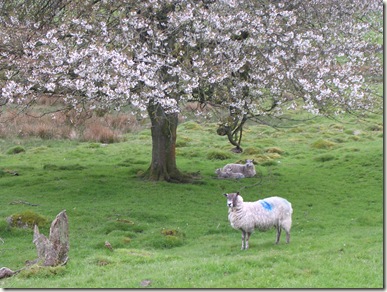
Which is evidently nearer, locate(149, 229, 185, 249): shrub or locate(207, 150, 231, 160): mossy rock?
locate(149, 229, 185, 249): shrub

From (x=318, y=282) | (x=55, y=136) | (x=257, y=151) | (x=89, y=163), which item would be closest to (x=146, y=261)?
(x=318, y=282)

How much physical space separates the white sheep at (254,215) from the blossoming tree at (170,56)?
3.26 metres

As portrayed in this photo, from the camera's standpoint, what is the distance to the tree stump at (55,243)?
12.3 meters

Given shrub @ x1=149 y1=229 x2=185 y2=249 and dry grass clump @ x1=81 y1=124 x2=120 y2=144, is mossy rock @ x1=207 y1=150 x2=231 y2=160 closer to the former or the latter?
dry grass clump @ x1=81 y1=124 x2=120 y2=144

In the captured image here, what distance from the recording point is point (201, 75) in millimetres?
16703

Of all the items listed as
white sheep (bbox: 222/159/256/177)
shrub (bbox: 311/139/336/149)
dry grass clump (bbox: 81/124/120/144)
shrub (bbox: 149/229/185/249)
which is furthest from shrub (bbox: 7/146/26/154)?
shrub (bbox: 149/229/185/249)

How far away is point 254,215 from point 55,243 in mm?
4900

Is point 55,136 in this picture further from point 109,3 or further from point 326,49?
point 326,49

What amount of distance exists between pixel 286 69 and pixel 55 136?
19822 millimetres

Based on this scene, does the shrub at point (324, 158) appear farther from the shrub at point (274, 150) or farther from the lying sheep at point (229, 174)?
the lying sheep at point (229, 174)

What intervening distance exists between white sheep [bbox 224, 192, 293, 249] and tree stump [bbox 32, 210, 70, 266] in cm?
408

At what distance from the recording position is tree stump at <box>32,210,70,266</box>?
40.2 feet

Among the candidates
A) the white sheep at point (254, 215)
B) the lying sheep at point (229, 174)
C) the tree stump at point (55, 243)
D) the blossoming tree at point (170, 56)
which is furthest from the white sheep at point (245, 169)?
the tree stump at point (55, 243)

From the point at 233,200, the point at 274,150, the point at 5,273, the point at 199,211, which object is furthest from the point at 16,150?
the point at 5,273
